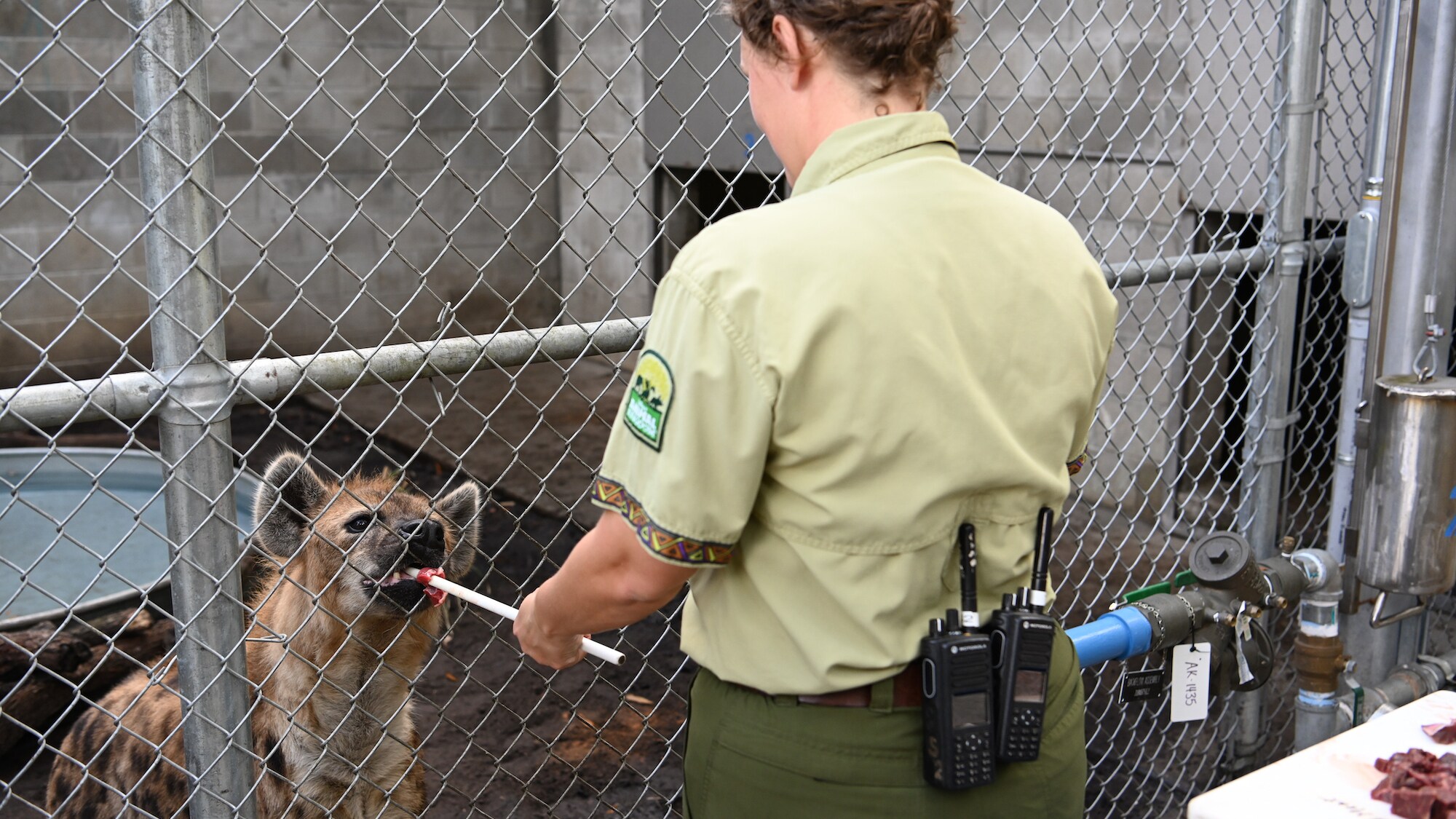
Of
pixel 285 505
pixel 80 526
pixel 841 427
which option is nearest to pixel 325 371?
pixel 285 505

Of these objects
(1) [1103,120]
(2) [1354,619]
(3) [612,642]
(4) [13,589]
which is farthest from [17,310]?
(2) [1354,619]

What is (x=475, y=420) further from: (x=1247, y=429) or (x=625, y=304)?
(x=1247, y=429)

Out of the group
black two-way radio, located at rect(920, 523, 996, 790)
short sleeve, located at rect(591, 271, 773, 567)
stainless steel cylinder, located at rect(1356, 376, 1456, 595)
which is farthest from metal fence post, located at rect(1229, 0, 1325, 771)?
short sleeve, located at rect(591, 271, 773, 567)

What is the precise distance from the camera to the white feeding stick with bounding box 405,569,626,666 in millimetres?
1822

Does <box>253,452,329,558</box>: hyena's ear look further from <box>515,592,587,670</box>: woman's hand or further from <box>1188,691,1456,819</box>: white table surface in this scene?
<box>1188,691,1456,819</box>: white table surface

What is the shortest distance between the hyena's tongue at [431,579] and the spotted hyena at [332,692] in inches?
1.4

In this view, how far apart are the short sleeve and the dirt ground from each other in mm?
785

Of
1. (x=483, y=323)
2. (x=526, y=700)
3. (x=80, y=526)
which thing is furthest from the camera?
(x=483, y=323)

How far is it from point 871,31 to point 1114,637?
160cm

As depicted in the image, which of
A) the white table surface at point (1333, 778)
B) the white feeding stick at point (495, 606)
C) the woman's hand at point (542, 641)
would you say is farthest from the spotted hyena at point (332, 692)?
the white table surface at point (1333, 778)

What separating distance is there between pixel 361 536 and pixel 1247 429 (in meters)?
2.39

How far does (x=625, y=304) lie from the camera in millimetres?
9445

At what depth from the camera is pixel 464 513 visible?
8.54 feet

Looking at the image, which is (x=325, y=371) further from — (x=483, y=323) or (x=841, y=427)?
(x=483, y=323)
